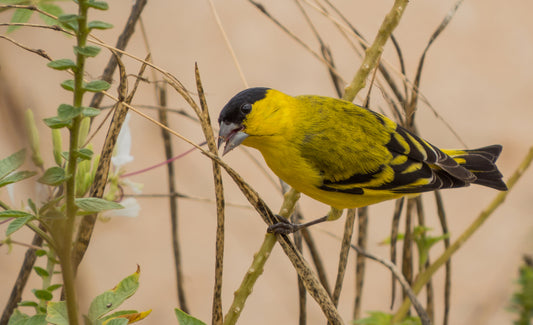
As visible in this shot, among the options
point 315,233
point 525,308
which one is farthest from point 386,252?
point 525,308

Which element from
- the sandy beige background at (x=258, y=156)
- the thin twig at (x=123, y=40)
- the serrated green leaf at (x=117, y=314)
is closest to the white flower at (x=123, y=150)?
the thin twig at (x=123, y=40)

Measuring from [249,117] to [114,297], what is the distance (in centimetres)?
64

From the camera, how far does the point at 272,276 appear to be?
2582 mm

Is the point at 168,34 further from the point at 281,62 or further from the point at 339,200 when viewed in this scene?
the point at 339,200

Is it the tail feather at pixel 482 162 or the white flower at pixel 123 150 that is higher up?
the tail feather at pixel 482 162

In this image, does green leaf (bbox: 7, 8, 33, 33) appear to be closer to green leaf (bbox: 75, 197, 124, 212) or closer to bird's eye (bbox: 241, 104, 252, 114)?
green leaf (bbox: 75, 197, 124, 212)

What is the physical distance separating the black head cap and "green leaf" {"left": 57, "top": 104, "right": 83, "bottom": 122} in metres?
0.70

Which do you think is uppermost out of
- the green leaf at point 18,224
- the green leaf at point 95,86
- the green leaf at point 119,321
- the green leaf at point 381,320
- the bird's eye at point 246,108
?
the bird's eye at point 246,108

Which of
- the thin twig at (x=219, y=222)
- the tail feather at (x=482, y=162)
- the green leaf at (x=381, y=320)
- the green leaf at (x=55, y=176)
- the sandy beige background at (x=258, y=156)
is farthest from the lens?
the sandy beige background at (x=258, y=156)

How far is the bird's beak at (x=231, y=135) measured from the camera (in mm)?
1158

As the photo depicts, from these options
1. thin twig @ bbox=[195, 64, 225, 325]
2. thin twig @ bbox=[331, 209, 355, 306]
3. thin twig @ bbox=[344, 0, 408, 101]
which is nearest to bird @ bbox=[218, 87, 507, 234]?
thin twig @ bbox=[344, 0, 408, 101]

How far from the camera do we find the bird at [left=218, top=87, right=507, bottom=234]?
1191 mm

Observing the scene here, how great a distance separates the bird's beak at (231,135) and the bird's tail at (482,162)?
50cm

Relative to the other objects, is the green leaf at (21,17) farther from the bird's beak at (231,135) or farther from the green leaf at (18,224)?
the bird's beak at (231,135)
